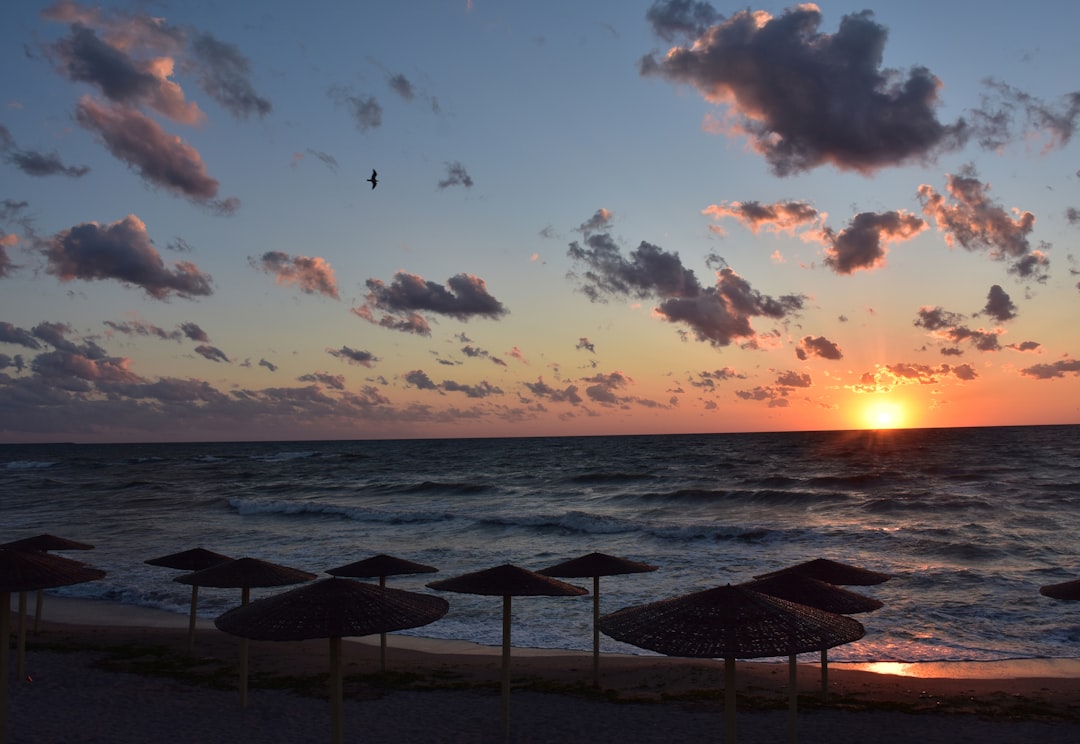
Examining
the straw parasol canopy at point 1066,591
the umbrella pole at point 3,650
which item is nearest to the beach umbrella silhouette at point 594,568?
the straw parasol canopy at point 1066,591

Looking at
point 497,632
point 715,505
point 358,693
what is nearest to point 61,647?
point 358,693

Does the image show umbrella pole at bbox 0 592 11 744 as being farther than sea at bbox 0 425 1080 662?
No

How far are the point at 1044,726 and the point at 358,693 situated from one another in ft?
34.1

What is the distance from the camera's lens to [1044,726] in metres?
10.3

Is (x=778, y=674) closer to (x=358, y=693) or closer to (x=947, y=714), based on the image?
(x=947, y=714)

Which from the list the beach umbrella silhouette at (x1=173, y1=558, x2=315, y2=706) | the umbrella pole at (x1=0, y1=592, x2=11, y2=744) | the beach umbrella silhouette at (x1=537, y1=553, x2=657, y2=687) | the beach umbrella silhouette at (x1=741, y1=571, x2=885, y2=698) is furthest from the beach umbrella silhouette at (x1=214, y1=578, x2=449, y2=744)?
the beach umbrella silhouette at (x1=741, y1=571, x2=885, y2=698)

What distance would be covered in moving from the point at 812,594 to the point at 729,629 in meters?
3.72

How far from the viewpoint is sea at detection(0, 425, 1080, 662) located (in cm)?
1705

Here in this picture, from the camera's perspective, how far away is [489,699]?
38.2ft

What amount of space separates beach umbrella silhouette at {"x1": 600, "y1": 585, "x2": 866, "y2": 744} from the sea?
Answer: 9.02m

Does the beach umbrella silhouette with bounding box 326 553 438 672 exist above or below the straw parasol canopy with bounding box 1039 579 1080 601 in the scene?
below

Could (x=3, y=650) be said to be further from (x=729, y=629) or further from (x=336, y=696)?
(x=729, y=629)

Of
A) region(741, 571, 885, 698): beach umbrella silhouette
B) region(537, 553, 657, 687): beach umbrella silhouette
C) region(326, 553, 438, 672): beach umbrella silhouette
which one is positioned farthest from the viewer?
region(326, 553, 438, 672): beach umbrella silhouette

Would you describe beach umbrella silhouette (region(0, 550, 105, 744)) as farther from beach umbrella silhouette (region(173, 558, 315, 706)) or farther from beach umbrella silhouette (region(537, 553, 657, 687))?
beach umbrella silhouette (region(537, 553, 657, 687))
